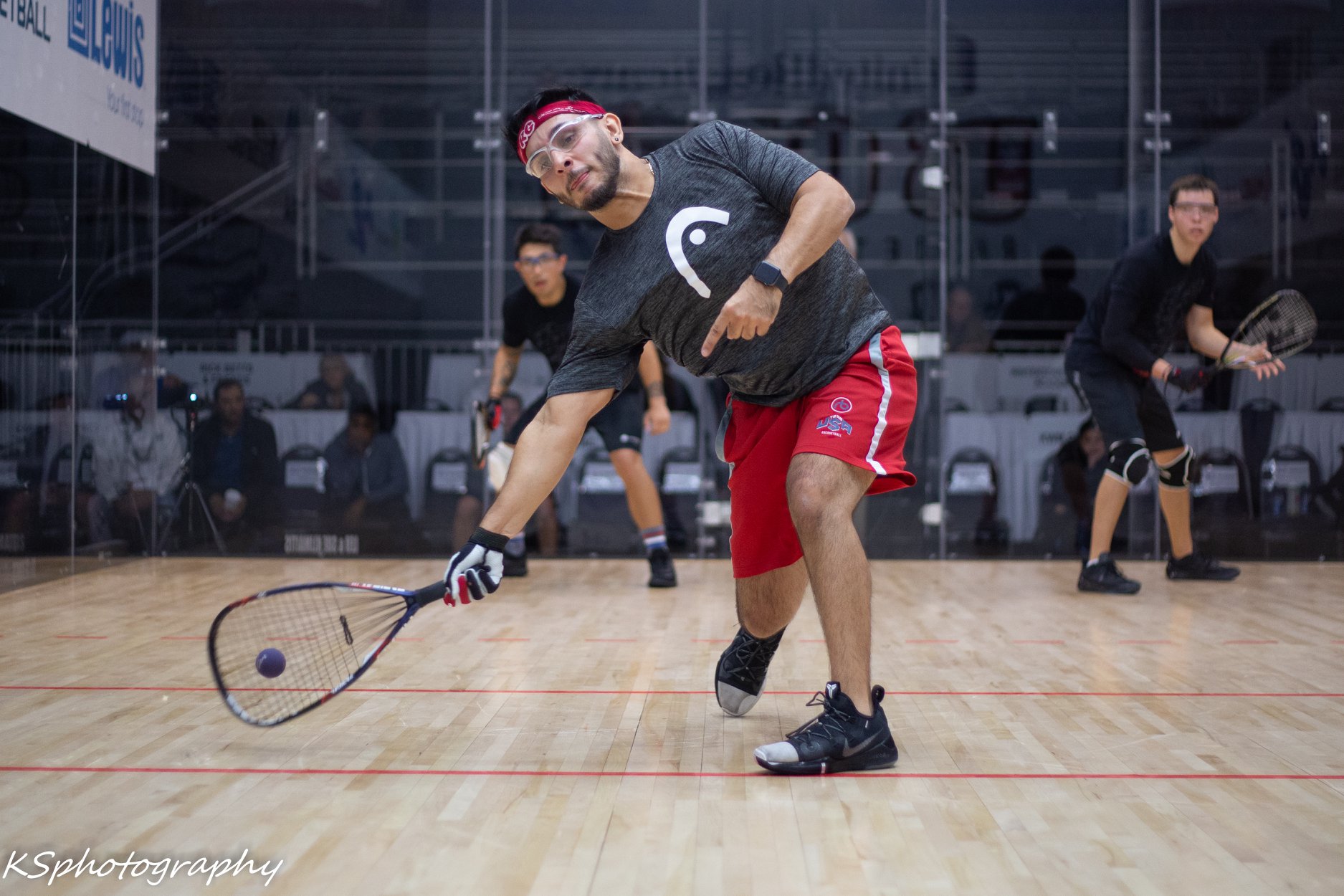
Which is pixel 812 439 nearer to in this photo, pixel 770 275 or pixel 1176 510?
pixel 770 275

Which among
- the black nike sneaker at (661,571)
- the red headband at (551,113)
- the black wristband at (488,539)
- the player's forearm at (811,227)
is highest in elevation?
the red headband at (551,113)

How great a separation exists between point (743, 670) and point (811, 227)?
2.41 ft

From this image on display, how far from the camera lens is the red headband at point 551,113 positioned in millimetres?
1867

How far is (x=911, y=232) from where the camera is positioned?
5.07 meters

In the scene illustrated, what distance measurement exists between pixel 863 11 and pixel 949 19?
1.06ft

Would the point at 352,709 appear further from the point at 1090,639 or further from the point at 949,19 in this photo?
the point at 949,19

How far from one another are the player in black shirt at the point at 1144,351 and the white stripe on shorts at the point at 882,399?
2.06 m

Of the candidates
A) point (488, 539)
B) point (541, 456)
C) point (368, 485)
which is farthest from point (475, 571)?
point (368, 485)

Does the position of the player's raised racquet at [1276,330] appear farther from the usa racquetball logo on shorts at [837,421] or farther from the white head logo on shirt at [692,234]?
the white head logo on shirt at [692,234]

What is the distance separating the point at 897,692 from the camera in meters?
2.37

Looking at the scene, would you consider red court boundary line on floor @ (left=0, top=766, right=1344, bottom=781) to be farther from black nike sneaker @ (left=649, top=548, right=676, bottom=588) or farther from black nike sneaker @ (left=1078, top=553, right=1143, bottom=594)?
black nike sneaker @ (left=649, top=548, right=676, bottom=588)

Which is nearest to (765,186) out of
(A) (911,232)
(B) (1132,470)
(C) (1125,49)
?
(B) (1132,470)

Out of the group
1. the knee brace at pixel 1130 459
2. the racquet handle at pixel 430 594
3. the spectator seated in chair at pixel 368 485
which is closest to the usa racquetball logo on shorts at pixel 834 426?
the racquet handle at pixel 430 594

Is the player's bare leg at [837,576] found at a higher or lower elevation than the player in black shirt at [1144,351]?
lower
